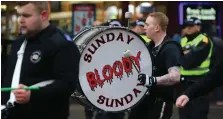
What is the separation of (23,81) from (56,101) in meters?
0.25

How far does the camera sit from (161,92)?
17.8ft

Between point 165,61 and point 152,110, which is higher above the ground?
point 165,61

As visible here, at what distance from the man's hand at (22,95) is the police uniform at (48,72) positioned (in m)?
0.08

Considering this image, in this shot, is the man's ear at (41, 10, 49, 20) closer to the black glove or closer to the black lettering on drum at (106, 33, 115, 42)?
the black glove

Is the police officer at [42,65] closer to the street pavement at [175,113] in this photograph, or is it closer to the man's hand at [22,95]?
the man's hand at [22,95]

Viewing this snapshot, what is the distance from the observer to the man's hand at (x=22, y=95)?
353 centimetres

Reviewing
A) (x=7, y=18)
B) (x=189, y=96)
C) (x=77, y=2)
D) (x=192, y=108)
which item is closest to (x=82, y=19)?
(x=77, y=2)

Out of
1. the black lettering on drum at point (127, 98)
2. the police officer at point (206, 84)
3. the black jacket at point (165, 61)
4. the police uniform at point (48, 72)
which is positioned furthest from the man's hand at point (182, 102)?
the black lettering on drum at point (127, 98)

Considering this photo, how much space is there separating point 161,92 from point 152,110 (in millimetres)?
190

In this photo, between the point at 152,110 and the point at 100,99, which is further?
the point at 100,99

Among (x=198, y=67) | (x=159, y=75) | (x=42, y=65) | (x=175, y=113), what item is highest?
(x=42, y=65)

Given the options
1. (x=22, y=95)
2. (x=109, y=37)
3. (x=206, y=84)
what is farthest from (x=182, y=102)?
(x=109, y=37)

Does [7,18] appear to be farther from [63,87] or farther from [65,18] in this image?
[63,87]

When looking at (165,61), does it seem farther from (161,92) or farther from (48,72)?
(48,72)
